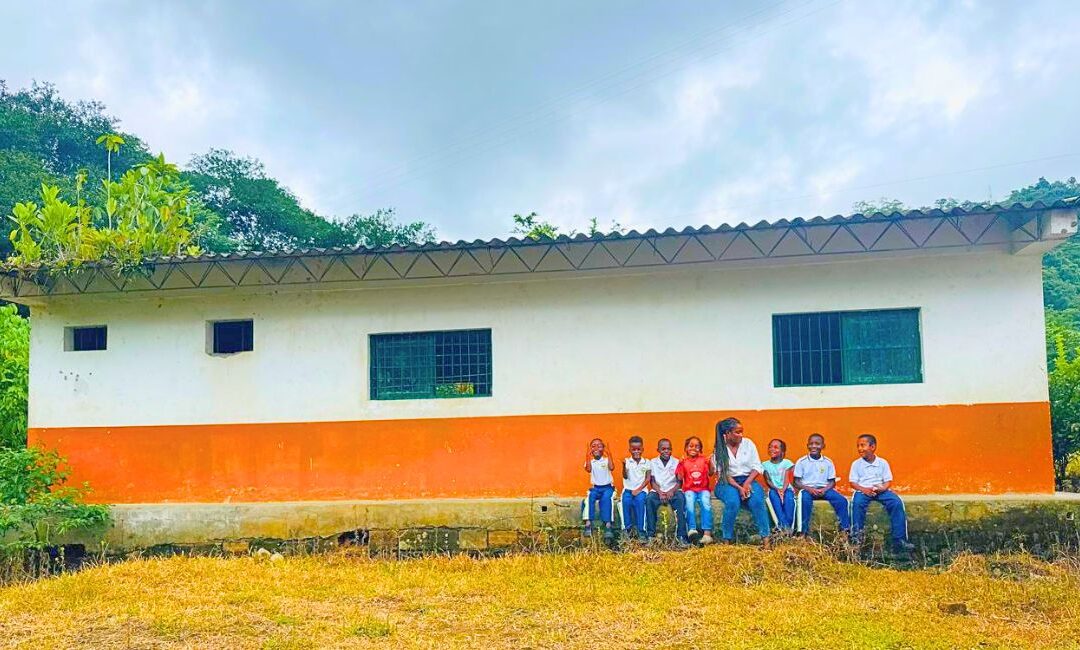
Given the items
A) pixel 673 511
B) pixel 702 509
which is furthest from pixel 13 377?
pixel 702 509

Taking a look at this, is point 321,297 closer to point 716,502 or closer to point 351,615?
point 351,615

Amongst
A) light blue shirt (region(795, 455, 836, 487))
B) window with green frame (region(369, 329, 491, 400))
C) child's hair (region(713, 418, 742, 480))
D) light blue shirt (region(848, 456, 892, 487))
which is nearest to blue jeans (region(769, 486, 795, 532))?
light blue shirt (region(795, 455, 836, 487))

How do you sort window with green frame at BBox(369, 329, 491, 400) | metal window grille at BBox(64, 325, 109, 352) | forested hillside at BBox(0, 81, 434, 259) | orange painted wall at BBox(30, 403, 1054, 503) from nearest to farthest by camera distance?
orange painted wall at BBox(30, 403, 1054, 503) < window with green frame at BBox(369, 329, 491, 400) < metal window grille at BBox(64, 325, 109, 352) < forested hillside at BBox(0, 81, 434, 259)

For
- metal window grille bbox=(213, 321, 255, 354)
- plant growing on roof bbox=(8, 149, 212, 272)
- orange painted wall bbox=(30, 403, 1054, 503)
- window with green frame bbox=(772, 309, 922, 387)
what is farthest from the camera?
metal window grille bbox=(213, 321, 255, 354)

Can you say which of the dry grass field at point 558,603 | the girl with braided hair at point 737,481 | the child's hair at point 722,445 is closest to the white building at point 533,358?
the child's hair at point 722,445

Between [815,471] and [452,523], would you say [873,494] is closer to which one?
[815,471]

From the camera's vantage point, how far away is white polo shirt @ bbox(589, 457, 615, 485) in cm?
826

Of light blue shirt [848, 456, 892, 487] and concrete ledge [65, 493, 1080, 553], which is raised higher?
light blue shirt [848, 456, 892, 487]

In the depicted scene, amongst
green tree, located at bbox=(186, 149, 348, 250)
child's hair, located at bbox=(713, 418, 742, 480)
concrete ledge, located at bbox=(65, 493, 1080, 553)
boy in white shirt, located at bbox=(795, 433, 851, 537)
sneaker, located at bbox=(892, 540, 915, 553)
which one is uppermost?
green tree, located at bbox=(186, 149, 348, 250)

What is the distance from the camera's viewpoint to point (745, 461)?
26.5 ft

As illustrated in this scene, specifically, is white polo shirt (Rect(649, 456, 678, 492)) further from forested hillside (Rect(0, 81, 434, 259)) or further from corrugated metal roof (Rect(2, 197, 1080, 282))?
forested hillside (Rect(0, 81, 434, 259))

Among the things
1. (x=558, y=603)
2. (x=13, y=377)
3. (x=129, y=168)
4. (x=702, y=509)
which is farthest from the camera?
(x=129, y=168)

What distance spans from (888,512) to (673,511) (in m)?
2.03

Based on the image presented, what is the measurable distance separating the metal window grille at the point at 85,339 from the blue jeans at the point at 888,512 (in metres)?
8.56
